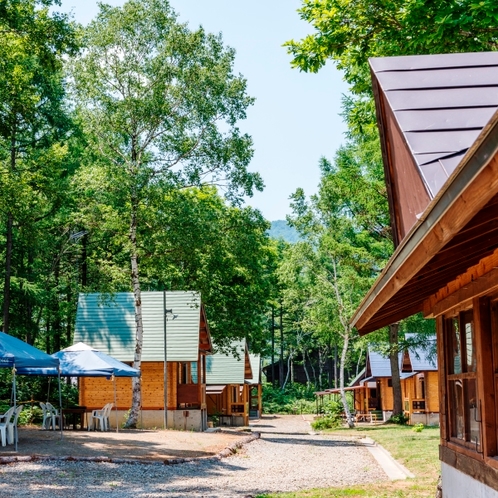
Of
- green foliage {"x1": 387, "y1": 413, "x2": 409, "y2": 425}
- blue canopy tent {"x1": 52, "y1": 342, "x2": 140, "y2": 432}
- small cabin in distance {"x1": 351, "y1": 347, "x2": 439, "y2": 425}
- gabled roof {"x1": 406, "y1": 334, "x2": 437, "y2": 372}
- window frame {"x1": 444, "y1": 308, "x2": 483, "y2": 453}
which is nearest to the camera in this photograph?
window frame {"x1": 444, "y1": 308, "x2": 483, "y2": 453}

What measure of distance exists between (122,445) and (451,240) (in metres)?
16.2

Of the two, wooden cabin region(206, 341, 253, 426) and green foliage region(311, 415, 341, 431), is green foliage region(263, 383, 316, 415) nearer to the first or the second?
wooden cabin region(206, 341, 253, 426)

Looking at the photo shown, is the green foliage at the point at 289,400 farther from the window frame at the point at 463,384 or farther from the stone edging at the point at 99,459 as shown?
the window frame at the point at 463,384

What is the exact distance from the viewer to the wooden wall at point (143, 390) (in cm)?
2877

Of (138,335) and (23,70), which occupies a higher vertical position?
(23,70)

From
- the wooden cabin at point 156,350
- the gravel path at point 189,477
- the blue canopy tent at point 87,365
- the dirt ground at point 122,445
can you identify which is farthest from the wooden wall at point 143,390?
the gravel path at point 189,477

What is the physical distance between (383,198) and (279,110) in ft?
21.0

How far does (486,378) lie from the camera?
5570 millimetres

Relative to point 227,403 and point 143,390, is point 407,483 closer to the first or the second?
point 143,390

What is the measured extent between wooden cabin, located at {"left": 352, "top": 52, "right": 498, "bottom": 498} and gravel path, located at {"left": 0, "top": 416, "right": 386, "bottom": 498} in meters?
4.96

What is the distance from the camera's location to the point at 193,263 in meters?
25.7

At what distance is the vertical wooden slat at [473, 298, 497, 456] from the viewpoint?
18.0ft

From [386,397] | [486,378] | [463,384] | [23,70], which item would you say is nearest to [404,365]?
[386,397]

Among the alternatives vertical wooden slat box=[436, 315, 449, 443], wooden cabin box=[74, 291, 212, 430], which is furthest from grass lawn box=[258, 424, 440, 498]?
wooden cabin box=[74, 291, 212, 430]
